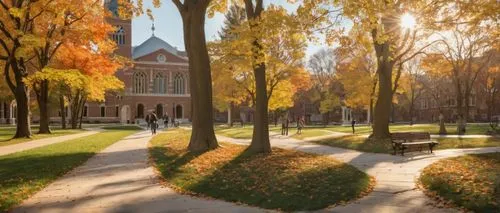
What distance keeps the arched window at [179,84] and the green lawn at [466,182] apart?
68269mm

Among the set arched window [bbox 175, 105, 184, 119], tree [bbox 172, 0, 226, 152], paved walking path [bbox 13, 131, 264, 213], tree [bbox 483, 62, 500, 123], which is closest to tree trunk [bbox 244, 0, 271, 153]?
tree [bbox 172, 0, 226, 152]

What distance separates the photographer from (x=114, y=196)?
318 inches

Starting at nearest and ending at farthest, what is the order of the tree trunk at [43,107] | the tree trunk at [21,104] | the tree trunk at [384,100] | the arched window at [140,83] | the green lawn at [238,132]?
the tree trunk at [384,100], the tree trunk at [21,104], the green lawn at [238,132], the tree trunk at [43,107], the arched window at [140,83]

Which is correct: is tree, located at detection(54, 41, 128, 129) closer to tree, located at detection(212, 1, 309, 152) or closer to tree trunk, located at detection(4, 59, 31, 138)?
tree trunk, located at detection(4, 59, 31, 138)

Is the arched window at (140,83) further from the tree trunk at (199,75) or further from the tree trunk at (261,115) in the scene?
the tree trunk at (261,115)

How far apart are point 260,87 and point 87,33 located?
14493 mm

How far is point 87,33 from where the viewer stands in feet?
84.0

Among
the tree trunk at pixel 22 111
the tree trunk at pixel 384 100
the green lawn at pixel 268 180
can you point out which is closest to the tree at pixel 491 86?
the tree trunk at pixel 384 100

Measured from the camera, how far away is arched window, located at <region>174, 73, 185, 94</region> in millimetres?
78625

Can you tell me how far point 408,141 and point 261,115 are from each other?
5285mm

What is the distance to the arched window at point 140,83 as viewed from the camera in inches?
2995

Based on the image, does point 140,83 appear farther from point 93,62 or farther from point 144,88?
point 93,62

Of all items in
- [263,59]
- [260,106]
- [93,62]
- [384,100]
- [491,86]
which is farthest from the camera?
[491,86]

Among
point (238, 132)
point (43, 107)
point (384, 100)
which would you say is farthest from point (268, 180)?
point (238, 132)
